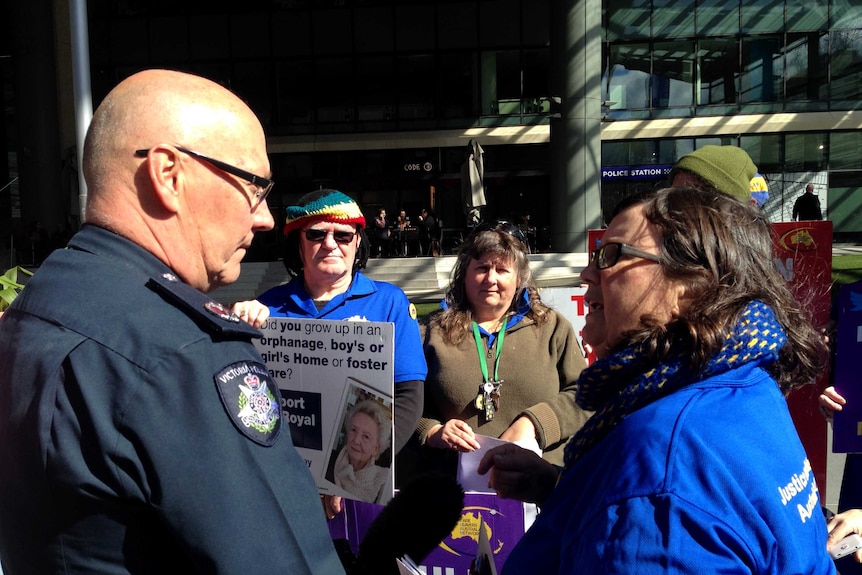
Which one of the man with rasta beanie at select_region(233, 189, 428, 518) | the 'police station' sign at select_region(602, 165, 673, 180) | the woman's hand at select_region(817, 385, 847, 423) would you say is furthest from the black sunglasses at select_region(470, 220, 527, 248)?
the 'police station' sign at select_region(602, 165, 673, 180)

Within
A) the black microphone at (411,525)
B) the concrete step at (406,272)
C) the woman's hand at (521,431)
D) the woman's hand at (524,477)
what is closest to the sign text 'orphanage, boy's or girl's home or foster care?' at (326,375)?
the woman's hand at (521,431)

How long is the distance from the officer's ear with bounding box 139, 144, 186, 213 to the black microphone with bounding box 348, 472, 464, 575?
0.84 metres

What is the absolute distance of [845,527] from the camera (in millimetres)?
2049

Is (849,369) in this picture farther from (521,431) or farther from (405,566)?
(405,566)

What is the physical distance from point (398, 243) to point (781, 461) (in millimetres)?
20122

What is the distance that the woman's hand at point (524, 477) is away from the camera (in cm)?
179

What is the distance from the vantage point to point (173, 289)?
3.79 ft

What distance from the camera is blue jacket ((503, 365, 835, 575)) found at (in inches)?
42.2

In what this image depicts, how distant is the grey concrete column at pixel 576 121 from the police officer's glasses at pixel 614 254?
1791 cm

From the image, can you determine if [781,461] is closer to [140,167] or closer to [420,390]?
[140,167]

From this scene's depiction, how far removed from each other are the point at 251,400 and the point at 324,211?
1.84 metres

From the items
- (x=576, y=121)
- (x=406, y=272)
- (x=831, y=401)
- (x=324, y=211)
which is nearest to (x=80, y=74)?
(x=324, y=211)

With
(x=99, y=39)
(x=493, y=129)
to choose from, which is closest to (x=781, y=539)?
(x=493, y=129)

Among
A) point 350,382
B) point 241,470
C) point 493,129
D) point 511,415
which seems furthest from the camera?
point 493,129
